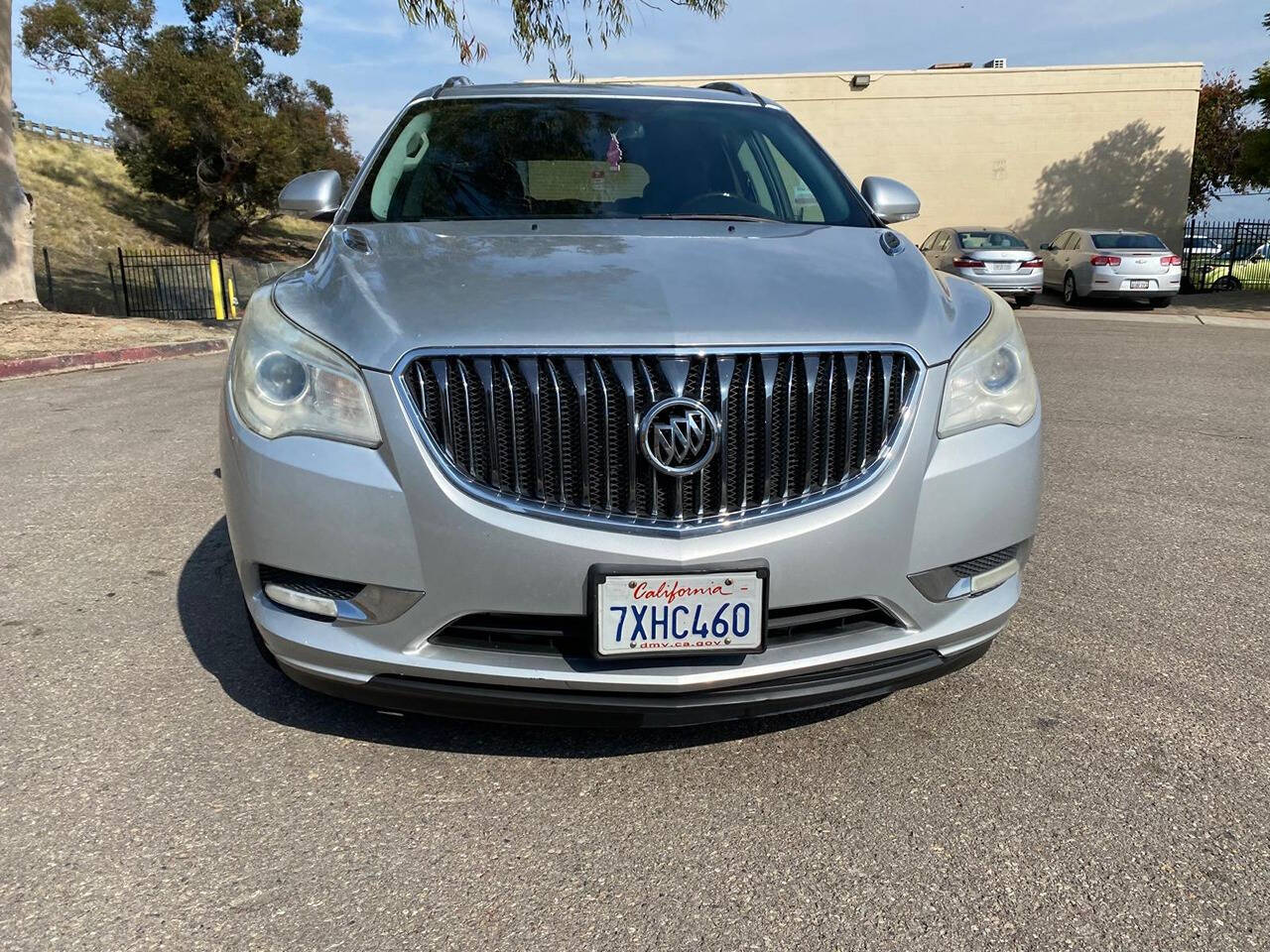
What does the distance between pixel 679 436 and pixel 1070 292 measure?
2026 cm

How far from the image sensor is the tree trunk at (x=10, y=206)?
12359 mm

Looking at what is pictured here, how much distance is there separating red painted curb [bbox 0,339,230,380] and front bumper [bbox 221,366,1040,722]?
937 cm

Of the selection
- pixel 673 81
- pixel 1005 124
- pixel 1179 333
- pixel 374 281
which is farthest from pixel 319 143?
pixel 374 281

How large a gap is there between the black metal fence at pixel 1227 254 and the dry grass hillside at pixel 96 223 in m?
24.1

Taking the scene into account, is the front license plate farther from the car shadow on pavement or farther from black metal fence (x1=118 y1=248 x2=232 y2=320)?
black metal fence (x1=118 y1=248 x2=232 y2=320)

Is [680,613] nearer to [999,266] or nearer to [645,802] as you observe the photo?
[645,802]

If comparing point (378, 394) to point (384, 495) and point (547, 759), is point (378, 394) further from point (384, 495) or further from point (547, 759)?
point (547, 759)

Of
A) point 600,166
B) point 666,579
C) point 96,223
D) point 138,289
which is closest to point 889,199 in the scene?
point 600,166

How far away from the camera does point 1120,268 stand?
60.2 feet

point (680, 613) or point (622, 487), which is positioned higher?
point (622, 487)

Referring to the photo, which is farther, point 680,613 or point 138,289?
point 138,289

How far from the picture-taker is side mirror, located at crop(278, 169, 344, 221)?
338 centimetres

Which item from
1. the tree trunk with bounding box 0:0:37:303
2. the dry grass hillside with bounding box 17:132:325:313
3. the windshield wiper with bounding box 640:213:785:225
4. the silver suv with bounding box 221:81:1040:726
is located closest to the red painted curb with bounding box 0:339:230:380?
the tree trunk with bounding box 0:0:37:303

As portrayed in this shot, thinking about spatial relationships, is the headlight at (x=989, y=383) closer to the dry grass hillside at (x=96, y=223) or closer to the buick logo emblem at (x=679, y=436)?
the buick logo emblem at (x=679, y=436)
